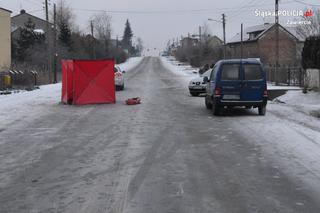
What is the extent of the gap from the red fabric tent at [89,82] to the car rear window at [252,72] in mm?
7000

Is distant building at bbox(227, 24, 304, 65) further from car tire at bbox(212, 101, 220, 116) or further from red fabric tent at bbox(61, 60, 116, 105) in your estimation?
car tire at bbox(212, 101, 220, 116)

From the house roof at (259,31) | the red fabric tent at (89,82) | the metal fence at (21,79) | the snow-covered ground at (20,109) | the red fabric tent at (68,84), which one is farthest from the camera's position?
the house roof at (259,31)

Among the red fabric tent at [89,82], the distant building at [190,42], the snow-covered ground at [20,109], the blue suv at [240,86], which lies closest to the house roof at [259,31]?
the distant building at [190,42]

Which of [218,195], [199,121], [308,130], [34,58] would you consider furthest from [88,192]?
[34,58]

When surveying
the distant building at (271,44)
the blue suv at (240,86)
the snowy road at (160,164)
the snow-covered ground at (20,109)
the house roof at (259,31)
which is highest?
the house roof at (259,31)

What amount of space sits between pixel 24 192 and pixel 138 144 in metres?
4.31

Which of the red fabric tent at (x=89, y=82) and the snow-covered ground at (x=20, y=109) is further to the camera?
the red fabric tent at (x=89, y=82)

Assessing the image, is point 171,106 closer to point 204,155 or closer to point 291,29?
point 204,155

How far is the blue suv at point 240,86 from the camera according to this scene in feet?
55.6

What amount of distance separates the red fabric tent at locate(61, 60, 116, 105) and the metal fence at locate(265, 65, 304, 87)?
48.4ft

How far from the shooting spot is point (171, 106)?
20.9 metres

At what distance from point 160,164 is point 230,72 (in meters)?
8.55

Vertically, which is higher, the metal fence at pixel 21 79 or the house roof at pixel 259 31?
the house roof at pixel 259 31

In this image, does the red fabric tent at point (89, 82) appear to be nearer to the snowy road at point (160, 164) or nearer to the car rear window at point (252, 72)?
the snowy road at point (160, 164)
